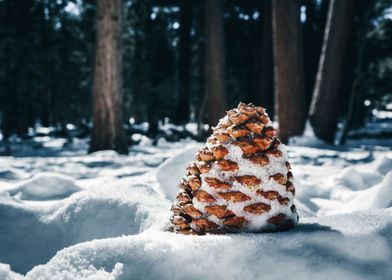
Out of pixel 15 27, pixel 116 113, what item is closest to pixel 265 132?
pixel 116 113

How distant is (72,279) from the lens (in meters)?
1.11

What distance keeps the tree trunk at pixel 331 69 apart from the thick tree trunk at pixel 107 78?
4270mm

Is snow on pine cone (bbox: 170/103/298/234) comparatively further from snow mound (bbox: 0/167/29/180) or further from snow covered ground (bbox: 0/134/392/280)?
snow mound (bbox: 0/167/29/180)

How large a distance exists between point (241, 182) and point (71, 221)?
46.5 inches

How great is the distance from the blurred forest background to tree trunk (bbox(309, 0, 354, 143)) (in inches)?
0.9

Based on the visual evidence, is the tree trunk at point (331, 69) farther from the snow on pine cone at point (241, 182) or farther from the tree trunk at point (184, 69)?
the tree trunk at point (184, 69)

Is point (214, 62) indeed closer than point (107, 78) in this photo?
No

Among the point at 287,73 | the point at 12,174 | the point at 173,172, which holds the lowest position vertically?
the point at 12,174

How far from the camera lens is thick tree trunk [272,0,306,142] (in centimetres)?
794

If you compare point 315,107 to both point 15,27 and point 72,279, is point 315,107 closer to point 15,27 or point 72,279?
point 72,279

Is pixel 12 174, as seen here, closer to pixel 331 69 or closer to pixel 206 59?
pixel 331 69

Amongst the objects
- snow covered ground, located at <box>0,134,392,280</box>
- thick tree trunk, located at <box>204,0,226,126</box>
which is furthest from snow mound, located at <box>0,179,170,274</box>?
thick tree trunk, located at <box>204,0,226,126</box>

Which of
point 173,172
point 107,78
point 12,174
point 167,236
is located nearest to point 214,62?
point 107,78

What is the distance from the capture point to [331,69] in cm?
787
